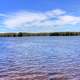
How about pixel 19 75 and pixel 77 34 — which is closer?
pixel 19 75

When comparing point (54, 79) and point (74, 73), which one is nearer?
point (54, 79)

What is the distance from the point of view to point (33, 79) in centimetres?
967

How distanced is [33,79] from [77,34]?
112 meters

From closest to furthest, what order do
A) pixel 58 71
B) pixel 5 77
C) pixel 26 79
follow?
pixel 26 79
pixel 5 77
pixel 58 71

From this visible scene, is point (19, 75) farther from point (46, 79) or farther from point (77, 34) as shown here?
point (77, 34)

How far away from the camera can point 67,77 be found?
10.1m

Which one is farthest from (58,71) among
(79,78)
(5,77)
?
(5,77)

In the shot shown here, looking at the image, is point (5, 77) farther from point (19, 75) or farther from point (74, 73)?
point (74, 73)

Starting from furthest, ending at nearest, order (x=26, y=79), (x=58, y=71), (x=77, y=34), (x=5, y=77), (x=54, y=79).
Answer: (x=77, y=34)
(x=58, y=71)
(x=5, y=77)
(x=26, y=79)
(x=54, y=79)

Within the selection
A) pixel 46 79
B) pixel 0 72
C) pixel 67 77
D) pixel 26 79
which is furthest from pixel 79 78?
pixel 0 72

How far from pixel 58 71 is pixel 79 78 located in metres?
2.12

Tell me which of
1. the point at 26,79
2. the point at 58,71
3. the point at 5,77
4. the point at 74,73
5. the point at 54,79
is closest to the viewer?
the point at 54,79

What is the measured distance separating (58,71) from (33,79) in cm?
243

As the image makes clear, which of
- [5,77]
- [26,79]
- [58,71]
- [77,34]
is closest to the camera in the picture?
[26,79]
